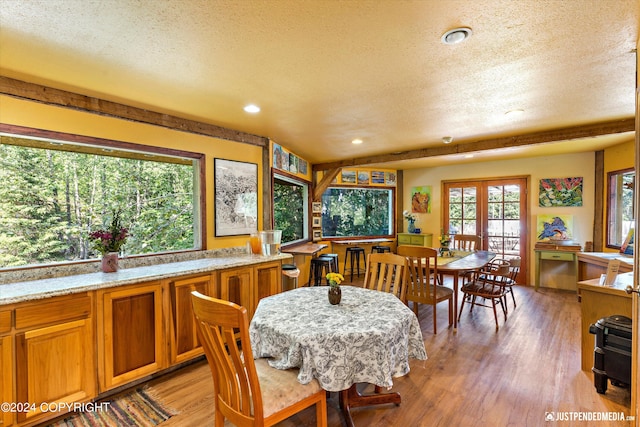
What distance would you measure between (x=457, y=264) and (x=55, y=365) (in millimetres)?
3810

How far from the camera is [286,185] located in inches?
196

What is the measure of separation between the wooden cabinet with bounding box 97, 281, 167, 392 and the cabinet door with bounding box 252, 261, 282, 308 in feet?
3.24

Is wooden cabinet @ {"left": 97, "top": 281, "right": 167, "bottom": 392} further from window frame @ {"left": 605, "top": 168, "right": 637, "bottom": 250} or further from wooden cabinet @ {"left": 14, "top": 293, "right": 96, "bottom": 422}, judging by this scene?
window frame @ {"left": 605, "top": 168, "right": 637, "bottom": 250}

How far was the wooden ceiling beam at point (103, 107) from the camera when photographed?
214 centimetres

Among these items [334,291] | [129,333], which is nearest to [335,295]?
[334,291]

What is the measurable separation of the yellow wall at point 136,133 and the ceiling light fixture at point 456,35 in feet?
8.46

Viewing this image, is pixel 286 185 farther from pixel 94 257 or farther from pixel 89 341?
pixel 89 341

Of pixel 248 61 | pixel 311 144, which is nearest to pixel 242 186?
pixel 311 144

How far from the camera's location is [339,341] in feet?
5.17

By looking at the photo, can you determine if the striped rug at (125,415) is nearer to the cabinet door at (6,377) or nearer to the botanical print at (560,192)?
the cabinet door at (6,377)

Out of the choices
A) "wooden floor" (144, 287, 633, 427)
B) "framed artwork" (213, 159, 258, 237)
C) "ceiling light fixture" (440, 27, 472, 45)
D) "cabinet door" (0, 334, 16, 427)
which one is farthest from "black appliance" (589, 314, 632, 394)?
"cabinet door" (0, 334, 16, 427)

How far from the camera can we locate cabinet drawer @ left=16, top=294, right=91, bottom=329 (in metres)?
1.84

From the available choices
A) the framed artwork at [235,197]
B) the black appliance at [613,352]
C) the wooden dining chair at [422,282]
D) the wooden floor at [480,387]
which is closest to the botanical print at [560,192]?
the wooden floor at [480,387]

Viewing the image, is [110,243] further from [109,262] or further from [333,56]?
[333,56]
